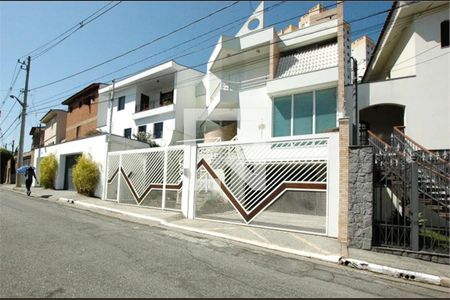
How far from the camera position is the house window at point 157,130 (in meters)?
26.9

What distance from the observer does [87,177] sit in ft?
62.3

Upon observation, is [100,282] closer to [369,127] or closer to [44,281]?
[44,281]

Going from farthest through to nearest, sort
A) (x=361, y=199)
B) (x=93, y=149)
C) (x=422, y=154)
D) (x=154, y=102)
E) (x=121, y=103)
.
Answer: (x=121, y=103) < (x=154, y=102) < (x=93, y=149) < (x=422, y=154) < (x=361, y=199)

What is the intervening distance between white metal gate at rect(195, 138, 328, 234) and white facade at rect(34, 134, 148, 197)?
838 cm

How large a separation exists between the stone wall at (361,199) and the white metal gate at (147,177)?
22.3 feet

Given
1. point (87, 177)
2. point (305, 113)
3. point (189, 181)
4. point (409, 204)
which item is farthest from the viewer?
point (87, 177)

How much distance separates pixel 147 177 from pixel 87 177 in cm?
550

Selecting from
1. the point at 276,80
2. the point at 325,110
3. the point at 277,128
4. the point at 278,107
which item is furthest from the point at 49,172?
the point at 325,110

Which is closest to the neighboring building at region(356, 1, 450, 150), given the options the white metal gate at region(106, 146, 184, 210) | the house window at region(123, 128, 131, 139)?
the white metal gate at region(106, 146, 184, 210)

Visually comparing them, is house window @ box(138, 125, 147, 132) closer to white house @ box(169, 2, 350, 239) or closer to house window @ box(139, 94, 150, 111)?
house window @ box(139, 94, 150, 111)

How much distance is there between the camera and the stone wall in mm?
8438

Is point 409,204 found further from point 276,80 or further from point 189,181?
point 276,80

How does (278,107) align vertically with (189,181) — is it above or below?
above

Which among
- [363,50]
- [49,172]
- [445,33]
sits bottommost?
[49,172]
